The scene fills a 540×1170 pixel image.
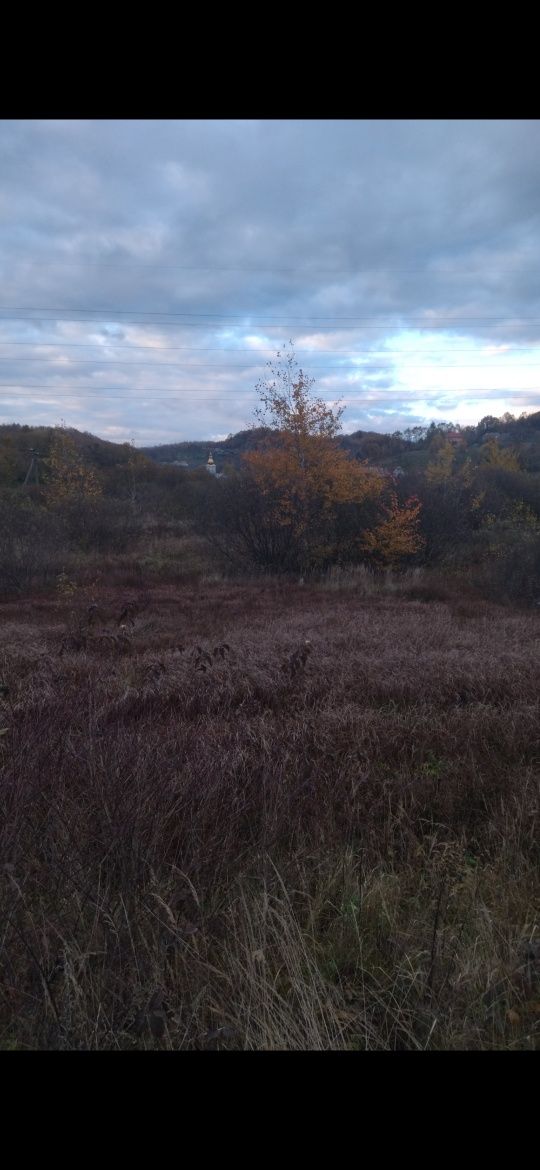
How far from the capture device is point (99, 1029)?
174 centimetres

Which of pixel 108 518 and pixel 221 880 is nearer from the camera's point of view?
pixel 221 880

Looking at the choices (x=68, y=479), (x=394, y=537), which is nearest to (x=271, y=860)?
(x=394, y=537)

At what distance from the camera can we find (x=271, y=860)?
2.51m

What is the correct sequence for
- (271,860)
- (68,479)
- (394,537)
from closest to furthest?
(271,860)
(394,537)
(68,479)

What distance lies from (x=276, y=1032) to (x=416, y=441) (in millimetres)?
83078

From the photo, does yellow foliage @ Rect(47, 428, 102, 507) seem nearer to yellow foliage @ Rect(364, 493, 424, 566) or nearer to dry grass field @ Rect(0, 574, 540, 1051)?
yellow foliage @ Rect(364, 493, 424, 566)

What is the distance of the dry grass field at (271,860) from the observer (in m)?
1.81

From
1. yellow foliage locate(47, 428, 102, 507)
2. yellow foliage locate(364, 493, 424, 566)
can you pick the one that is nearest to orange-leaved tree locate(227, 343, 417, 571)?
yellow foliage locate(364, 493, 424, 566)

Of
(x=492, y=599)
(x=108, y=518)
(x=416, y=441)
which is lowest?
(x=492, y=599)

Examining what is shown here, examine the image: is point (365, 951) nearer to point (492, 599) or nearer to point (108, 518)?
point (492, 599)

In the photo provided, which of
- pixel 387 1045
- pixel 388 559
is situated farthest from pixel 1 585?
pixel 387 1045

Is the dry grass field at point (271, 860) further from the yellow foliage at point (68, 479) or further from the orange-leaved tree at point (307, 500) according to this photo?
the yellow foliage at point (68, 479)

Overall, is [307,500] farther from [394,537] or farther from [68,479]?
[68,479]

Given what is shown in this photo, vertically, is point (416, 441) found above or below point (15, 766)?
above
